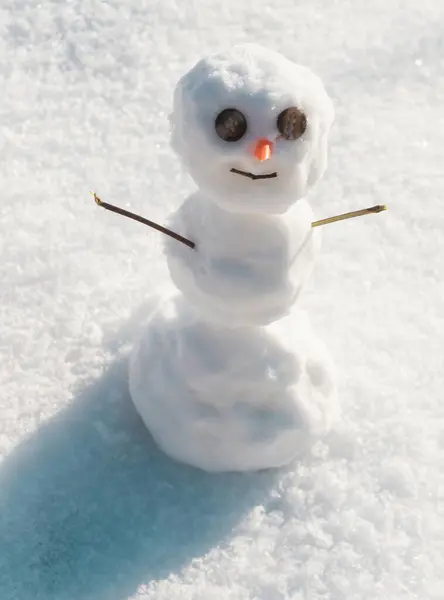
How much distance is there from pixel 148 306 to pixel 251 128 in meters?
0.44

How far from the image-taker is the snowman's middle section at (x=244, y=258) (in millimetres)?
907

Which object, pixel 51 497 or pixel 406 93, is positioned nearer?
pixel 51 497

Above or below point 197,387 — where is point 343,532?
A: below

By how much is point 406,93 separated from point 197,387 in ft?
2.69

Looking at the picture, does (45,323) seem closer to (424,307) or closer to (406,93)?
(424,307)

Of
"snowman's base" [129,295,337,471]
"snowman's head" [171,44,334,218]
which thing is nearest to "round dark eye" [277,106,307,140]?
"snowman's head" [171,44,334,218]

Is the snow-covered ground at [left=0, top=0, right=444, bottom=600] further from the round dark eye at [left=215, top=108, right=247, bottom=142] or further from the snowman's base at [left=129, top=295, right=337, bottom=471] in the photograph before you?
the round dark eye at [left=215, top=108, right=247, bottom=142]

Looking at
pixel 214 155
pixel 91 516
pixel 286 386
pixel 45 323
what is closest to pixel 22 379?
pixel 45 323

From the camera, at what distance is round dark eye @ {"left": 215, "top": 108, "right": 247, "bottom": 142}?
82 centimetres

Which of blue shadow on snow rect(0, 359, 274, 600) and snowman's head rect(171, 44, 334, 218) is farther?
blue shadow on snow rect(0, 359, 274, 600)

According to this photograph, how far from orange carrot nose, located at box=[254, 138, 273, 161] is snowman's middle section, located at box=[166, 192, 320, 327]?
0.11 meters

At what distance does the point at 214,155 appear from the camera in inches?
32.8

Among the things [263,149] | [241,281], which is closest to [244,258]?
[241,281]

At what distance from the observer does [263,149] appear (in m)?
0.81
